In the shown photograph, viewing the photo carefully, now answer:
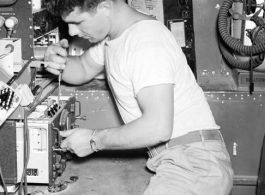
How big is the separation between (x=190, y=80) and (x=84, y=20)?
576mm

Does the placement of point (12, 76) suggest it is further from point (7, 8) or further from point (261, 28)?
point (261, 28)

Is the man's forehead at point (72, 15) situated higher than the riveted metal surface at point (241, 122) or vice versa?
the man's forehead at point (72, 15)

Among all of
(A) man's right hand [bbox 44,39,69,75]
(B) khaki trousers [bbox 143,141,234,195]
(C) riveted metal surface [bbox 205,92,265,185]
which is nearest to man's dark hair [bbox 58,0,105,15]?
(A) man's right hand [bbox 44,39,69,75]

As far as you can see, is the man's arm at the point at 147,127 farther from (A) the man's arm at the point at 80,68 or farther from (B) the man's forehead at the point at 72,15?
(A) the man's arm at the point at 80,68

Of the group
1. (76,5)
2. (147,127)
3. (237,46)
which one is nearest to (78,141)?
(147,127)

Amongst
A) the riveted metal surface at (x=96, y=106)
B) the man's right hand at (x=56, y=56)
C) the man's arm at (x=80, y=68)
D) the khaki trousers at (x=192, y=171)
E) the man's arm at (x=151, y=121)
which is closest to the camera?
the man's arm at (x=151, y=121)

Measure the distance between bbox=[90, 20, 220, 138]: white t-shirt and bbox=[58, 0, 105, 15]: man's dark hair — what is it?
0.64ft

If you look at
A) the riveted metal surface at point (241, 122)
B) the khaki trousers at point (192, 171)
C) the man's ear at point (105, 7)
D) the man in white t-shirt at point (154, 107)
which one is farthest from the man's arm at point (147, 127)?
the riveted metal surface at point (241, 122)

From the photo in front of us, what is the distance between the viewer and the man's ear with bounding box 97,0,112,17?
6.24 ft

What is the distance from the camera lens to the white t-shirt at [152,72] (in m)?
1.79

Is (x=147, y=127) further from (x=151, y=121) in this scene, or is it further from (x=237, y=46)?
(x=237, y=46)

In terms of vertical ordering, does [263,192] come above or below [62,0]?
below

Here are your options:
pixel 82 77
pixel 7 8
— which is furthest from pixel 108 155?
pixel 7 8

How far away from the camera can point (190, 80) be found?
2072 millimetres
